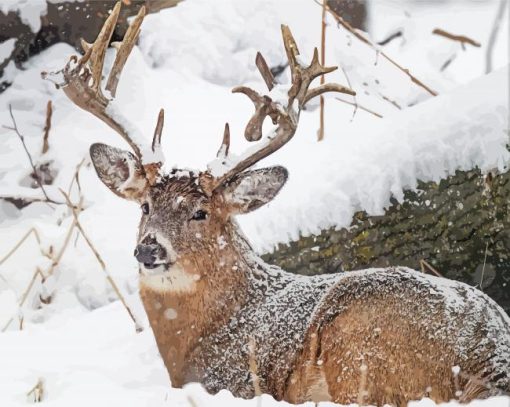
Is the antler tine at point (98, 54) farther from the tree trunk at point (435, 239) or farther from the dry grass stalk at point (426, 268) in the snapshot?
the dry grass stalk at point (426, 268)

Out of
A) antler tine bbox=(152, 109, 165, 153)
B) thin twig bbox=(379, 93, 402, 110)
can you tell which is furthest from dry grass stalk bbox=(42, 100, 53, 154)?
thin twig bbox=(379, 93, 402, 110)

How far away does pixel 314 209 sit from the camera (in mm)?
2010

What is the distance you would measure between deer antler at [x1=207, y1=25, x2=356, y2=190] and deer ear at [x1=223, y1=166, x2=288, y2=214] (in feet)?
0.06

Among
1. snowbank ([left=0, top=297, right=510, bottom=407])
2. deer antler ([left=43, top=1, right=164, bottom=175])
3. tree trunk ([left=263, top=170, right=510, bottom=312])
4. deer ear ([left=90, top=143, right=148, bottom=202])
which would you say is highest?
deer antler ([left=43, top=1, right=164, bottom=175])

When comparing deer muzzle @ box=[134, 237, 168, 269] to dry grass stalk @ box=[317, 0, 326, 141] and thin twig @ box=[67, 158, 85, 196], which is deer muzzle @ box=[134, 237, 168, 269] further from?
dry grass stalk @ box=[317, 0, 326, 141]

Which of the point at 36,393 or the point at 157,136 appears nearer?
the point at 36,393

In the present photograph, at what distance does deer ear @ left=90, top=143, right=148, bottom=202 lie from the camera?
5.89 ft

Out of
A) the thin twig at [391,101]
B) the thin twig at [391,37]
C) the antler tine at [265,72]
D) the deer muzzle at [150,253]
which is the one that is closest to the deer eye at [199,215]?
the deer muzzle at [150,253]

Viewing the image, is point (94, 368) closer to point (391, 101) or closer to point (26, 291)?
point (26, 291)

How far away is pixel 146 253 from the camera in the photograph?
1658 millimetres

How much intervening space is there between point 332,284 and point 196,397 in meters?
0.36

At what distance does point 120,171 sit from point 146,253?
0.24m

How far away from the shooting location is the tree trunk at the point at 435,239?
1.97 metres

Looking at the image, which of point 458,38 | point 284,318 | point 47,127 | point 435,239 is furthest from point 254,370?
point 458,38
